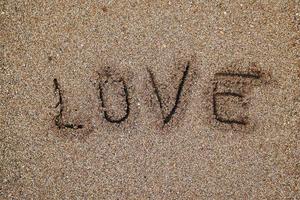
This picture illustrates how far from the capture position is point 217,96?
1.91 m

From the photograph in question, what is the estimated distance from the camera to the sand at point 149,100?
1.89 m

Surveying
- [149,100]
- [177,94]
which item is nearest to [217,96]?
[177,94]

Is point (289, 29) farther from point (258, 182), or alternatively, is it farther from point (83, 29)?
point (83, 29)

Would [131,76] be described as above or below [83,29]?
below

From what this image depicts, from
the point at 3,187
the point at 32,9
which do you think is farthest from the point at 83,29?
the point at 3,187

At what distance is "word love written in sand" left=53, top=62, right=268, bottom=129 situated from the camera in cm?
190

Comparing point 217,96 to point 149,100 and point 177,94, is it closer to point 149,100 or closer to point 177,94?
point 177,94

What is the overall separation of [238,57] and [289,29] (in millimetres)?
271

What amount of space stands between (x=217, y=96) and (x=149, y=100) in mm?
331

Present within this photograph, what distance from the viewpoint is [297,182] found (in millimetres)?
1893

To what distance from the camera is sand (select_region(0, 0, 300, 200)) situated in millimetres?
1892

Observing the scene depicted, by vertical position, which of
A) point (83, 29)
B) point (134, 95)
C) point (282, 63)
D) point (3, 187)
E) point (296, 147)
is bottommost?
point (3, 187)

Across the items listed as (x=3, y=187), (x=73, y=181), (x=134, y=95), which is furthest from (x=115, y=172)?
(x=3, y=187)

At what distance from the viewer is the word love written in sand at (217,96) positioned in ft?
6.23
